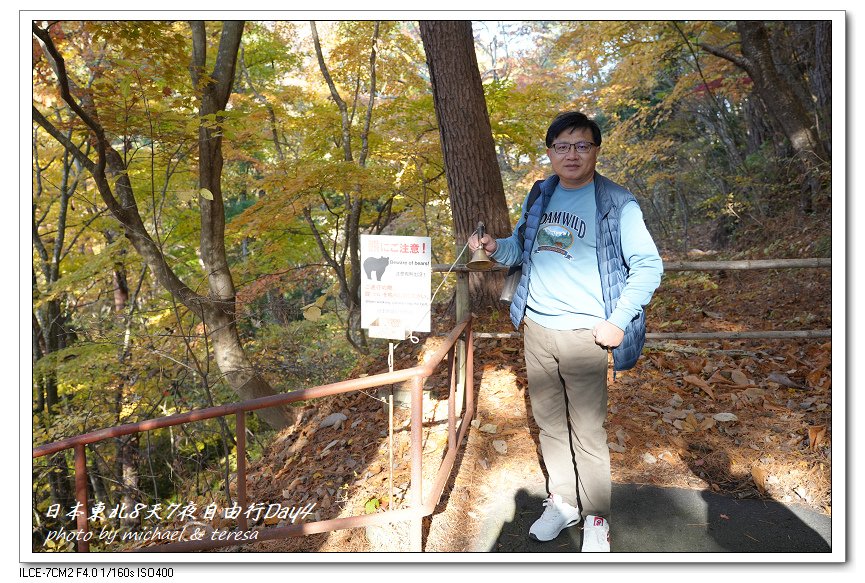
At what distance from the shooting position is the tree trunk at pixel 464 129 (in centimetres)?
504

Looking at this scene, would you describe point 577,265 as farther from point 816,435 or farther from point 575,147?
point 816,435

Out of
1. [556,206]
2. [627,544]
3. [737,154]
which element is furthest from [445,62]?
[737,154]

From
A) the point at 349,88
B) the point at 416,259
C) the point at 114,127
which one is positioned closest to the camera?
the point at 416,259

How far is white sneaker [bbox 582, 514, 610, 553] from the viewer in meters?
2.69

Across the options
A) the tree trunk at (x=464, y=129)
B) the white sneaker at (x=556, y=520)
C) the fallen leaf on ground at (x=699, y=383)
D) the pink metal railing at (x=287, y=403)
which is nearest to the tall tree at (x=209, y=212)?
the tree trunk at (x=464, y=129)

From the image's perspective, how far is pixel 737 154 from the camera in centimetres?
1238

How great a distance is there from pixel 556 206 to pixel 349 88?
7648mm

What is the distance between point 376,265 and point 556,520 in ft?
5.56

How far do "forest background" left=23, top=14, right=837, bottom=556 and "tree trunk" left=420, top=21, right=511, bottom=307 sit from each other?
6cm

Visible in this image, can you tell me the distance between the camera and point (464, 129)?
513 cm

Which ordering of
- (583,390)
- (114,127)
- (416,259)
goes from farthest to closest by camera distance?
(114,127) < (416,259) < (583,390)

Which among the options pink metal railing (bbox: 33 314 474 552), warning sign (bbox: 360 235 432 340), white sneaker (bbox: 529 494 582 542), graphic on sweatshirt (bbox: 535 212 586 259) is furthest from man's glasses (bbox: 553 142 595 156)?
white sneaker (bbox: 529 494 582 542)
